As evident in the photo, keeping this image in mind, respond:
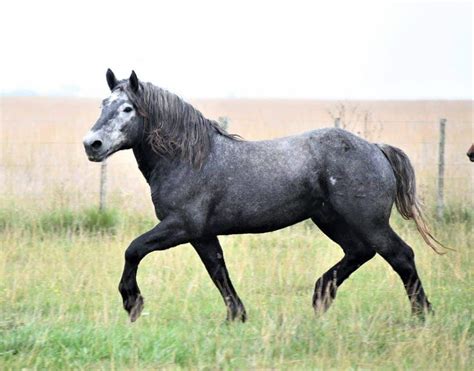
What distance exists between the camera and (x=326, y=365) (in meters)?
5.31

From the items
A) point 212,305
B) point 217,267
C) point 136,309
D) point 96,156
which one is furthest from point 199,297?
point 96,156

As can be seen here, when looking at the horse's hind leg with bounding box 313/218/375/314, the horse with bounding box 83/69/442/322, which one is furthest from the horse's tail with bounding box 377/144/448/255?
the horse's hind leg with bounding box 313/218/375/314

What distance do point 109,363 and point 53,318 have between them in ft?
3.95

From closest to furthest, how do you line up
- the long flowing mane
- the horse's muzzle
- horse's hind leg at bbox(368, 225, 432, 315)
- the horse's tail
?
the horse's muzzle
the long flowing mane
horse's hind leg at bbox(368, 225, 432, 315)
the horse's tail

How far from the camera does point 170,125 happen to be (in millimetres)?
6773

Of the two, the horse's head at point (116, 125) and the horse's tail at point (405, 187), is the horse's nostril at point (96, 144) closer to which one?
the horse's head at point (116, 125)

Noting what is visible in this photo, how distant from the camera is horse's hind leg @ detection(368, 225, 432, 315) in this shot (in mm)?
6812

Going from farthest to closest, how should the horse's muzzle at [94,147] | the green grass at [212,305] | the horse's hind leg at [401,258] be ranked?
the horse's hind leg at [401,258]
the horse's muzzle at [94,147]
the green grass at [212,305]

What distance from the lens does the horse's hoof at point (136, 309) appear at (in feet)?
21.6

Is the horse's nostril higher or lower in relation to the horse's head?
lower

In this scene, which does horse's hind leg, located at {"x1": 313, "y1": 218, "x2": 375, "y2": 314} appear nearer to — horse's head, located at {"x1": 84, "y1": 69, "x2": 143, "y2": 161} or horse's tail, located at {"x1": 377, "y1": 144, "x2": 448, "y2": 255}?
horse's tail, located at {"x1": 377, "y1": 144, "x2": 448, "y2": 255}

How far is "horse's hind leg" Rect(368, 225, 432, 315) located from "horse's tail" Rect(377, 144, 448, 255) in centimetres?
34

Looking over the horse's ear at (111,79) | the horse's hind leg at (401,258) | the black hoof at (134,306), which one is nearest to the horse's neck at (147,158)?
the horse's ear at (111,79)

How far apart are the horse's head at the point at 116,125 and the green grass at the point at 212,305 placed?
1.22 m
